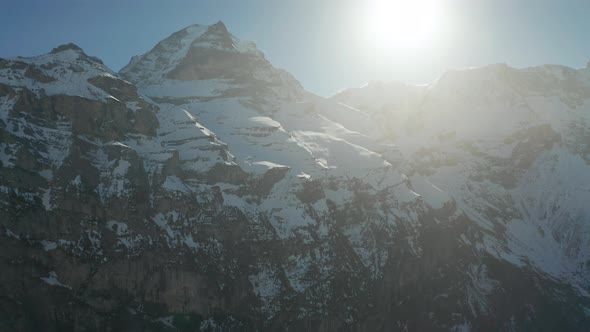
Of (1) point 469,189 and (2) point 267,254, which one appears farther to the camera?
(1) point 469,189

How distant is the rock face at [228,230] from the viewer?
310 feet

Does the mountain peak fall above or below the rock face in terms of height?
above

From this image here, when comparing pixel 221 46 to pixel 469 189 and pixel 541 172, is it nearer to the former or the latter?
pixel 469 189

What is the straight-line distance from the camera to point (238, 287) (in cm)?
10400

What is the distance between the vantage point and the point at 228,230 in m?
110

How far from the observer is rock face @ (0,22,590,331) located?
9444 centimetres

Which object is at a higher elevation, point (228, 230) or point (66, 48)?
point (66, 48)

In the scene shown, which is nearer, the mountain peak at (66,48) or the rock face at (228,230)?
the rock face at (228,230)

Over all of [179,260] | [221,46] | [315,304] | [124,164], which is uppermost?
[221,46]

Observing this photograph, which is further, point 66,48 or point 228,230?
point 66,48

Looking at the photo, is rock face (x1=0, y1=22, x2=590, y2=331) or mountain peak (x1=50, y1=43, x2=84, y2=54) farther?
mountain peak (x1=50, y1=43, x2=84, y2=54)

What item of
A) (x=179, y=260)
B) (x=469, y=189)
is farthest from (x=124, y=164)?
(x=469, y=189)

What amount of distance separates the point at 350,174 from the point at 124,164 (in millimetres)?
47637

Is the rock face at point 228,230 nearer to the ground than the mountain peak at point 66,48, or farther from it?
nearer to the ground
